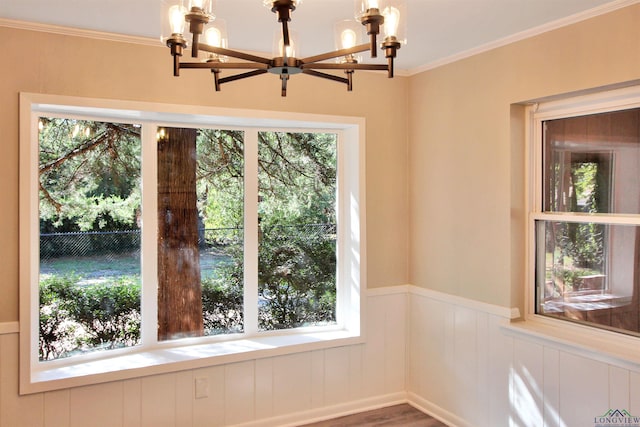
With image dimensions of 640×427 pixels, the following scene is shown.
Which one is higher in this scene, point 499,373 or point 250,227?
point 250,227

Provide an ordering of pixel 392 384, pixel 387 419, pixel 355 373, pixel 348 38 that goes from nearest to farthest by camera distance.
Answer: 1. pixel 348 38
2. pixel 387 419
3. pixel 355 373
4. pixel 392 384

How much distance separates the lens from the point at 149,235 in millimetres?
3207

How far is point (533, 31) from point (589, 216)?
1.02 metres

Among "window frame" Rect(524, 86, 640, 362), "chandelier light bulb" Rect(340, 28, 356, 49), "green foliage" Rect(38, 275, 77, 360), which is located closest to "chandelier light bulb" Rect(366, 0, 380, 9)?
"chandelier light bulb" Rect(340, 28, 356, 49)

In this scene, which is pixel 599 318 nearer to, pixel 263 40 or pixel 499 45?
pixel 499 45

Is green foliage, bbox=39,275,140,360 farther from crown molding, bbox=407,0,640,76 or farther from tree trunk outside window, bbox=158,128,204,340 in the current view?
crown molding, bbox=407,0,640,76

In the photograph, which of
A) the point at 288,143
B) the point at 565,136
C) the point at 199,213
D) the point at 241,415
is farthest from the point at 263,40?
the point at 241,415

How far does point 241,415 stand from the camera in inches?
128

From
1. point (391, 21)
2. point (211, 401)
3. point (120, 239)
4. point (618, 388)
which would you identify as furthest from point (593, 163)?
point (120, 239)

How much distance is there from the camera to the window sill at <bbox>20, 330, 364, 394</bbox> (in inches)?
111

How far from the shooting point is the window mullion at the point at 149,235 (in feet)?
10.5

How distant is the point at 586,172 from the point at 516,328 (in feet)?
3.04

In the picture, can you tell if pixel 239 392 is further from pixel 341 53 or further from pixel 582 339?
pixel 341 53

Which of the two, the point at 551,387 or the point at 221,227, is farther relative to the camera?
the point at 221,227
